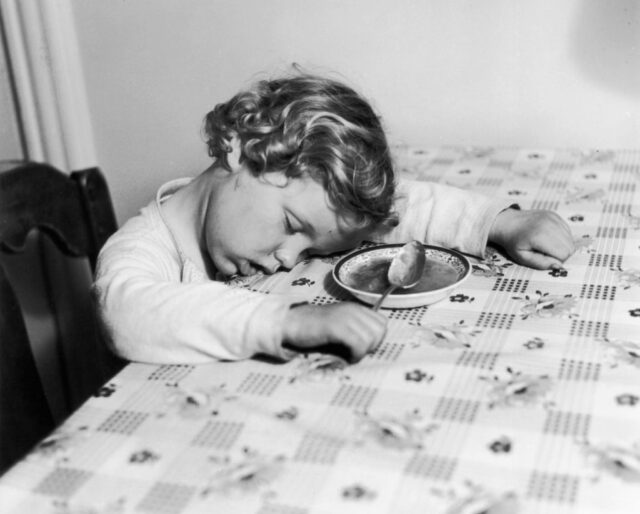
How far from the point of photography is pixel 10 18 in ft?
6.10

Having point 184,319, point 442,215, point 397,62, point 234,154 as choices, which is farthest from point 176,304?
point 397,62

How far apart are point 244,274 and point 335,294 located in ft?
0.44

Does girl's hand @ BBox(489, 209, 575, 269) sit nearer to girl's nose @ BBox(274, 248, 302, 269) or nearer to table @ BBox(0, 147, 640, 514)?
table @ BBox(0, 147, 640, 514)

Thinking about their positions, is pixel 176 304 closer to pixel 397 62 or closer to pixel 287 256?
pixel 287 256

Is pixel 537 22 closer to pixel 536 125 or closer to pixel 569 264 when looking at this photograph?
pixel 536 125

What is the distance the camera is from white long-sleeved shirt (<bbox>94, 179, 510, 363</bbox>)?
758 millimetres

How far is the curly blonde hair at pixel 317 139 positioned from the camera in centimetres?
97

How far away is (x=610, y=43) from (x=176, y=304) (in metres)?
1.06

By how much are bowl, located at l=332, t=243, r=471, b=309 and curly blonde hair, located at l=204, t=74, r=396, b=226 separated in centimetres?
6

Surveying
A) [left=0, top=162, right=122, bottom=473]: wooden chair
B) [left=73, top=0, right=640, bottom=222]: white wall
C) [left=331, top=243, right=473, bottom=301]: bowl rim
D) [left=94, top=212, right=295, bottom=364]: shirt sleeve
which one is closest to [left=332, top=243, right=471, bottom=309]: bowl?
[left=331, top=243, right=473, bottom=301]: bowl rim

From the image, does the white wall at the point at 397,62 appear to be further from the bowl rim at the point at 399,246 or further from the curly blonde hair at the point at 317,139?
the bowl rim at the point at 399,246

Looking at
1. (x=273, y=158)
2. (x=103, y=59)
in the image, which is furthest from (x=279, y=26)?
(x=273, y=158)

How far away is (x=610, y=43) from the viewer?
4.90 ft

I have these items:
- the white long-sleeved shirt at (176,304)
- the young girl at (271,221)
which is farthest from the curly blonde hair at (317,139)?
the white long-sleeved shirt at (176,304)
